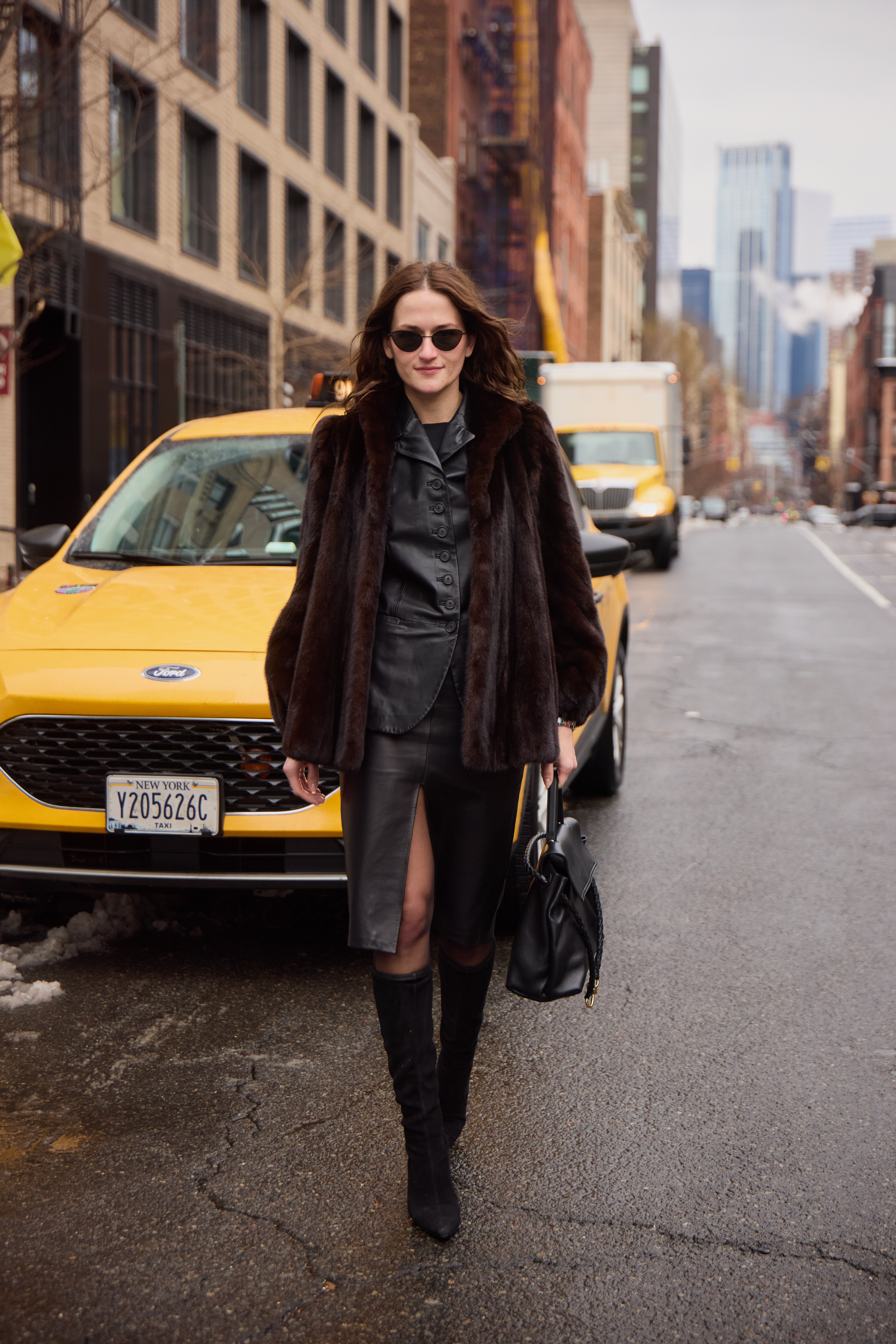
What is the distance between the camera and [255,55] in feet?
88.8

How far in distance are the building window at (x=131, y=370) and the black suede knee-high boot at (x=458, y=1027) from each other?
19.1 meters

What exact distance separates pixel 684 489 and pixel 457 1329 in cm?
12181

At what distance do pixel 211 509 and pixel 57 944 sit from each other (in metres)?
1.96

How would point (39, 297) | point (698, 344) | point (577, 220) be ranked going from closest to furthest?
point (39, 297) < point (577, 220) < point (698, 344)

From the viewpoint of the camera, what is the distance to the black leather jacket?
2885 millimetres

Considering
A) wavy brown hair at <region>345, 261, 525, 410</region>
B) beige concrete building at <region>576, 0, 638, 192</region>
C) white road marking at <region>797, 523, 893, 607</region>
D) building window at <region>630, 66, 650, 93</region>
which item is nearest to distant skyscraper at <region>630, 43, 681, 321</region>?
building window at <region>630, 66, 650, 93</region>

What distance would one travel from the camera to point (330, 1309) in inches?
105

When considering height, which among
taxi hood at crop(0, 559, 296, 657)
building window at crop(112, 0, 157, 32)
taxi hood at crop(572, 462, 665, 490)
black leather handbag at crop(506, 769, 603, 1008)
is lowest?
black leather handbag at crop(506, 769, 603, 1008)

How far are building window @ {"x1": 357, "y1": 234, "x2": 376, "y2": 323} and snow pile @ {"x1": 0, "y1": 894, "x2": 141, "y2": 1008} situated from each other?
28.9 metres

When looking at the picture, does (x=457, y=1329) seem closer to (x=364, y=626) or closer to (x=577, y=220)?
(x=364, y=626)

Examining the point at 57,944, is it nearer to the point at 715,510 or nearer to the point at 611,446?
the point at 611,446

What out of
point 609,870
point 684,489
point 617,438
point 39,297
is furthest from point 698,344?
point 609,870

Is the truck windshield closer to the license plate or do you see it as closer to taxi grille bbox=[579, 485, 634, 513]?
taxi grille bbox=[579, 485, 634, 513]

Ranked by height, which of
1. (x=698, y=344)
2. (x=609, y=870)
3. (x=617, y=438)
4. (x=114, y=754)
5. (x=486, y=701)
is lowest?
(x=609, y=870)
